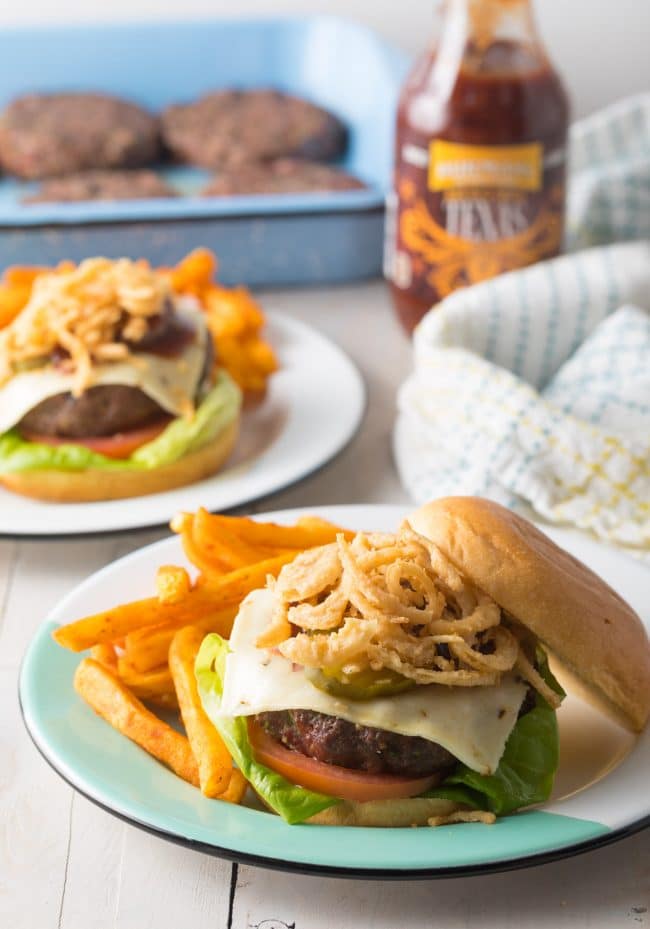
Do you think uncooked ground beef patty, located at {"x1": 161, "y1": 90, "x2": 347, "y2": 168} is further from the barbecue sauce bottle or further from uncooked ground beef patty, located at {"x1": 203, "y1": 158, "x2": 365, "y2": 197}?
the barbecue sauce bottle

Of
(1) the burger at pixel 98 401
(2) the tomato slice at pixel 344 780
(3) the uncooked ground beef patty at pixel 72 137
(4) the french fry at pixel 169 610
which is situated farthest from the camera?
(3) the uncooked ground beef patty at pixel 72 137

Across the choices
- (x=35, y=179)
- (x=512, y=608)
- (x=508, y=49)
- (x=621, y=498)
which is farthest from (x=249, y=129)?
(x=512, y=608)

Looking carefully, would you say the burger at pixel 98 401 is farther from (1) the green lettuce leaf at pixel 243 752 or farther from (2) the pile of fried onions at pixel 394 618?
(2) the pile of fried onions at pixel 394 618

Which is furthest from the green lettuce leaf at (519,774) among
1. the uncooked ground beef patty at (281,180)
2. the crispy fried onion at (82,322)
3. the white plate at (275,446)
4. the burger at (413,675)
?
the uncooked ground beef patty at (281,180)

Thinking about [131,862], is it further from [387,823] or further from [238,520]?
[238,520]

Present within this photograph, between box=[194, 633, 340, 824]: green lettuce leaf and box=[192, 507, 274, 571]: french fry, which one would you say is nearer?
box=[194, 633, 340, 824]: green lettuce leaf

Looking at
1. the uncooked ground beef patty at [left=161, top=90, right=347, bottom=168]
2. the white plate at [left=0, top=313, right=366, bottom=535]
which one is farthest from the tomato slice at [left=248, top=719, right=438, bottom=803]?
the uncooked ground beef patty at [left=161, top=90, right=347, bottom=168]
